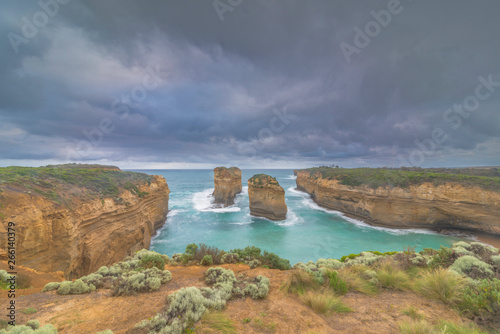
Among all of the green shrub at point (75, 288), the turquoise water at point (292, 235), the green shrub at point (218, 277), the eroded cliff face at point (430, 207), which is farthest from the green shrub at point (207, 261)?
the eroded cliff face at point (430, 207)

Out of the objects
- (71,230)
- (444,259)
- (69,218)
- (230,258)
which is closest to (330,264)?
(444,259)

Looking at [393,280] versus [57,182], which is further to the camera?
[57,182]

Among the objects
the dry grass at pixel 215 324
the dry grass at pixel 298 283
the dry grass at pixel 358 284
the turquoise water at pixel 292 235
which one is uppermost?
the dry grass at pixel 215 324

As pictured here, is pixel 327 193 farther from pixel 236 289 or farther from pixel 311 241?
pixel 236 289

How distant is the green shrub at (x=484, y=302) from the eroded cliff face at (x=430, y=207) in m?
22.5

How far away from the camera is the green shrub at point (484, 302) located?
3.36 metres

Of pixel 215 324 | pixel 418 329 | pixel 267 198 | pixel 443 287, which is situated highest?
pixel 418 329

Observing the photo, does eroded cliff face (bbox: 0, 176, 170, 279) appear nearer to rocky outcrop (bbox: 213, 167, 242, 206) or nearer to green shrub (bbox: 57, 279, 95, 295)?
green shrub (bbox: 57, 279, 95, 295)

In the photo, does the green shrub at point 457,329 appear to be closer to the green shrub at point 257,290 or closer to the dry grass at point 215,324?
the green shrub at point 257,290

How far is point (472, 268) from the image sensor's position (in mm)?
5074

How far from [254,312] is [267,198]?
22376 mm

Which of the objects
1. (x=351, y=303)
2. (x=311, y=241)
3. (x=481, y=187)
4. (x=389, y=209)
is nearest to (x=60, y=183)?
(x=351, y=303)

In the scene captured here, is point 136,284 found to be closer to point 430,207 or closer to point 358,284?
point 358,284

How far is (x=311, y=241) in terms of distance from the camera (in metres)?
18.5
